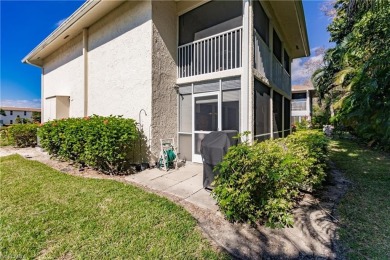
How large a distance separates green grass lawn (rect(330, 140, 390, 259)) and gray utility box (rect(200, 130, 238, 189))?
2536mm

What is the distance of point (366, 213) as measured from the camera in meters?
3.94

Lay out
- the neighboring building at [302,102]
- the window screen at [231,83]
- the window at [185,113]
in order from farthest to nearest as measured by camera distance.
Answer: the neighboring building at [302,102] → the window at [185,113] → the window screen at [231,83]

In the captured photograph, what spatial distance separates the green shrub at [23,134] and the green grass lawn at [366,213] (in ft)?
47.9

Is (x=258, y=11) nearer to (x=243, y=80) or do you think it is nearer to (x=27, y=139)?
(x=243, y=80)

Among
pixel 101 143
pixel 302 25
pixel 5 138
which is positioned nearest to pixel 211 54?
pixel 101 143

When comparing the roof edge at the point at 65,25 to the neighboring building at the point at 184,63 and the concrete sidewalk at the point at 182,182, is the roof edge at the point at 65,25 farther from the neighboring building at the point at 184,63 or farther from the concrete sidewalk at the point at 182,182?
the concrete sidewalk at the point at 182,182

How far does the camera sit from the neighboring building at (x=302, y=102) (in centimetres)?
3148

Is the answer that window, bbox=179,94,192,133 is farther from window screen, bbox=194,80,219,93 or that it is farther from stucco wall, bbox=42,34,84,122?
stucco wall, bbox=42,34,84,122

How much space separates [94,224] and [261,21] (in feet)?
27.7

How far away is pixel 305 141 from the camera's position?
505 centimetres

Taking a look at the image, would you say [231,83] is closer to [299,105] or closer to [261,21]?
[261,21]

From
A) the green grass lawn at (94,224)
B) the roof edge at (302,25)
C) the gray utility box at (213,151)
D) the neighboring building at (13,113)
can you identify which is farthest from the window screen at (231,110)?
the neighboring building at (13,113)

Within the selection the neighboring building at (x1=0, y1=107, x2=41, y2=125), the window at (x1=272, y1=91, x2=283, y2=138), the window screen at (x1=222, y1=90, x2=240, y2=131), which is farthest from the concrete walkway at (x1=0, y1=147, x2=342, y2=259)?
the neighboring building at (x1=0, y1=107, x2=41, y2=125)

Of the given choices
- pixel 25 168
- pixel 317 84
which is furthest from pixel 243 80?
pixel 317 84
